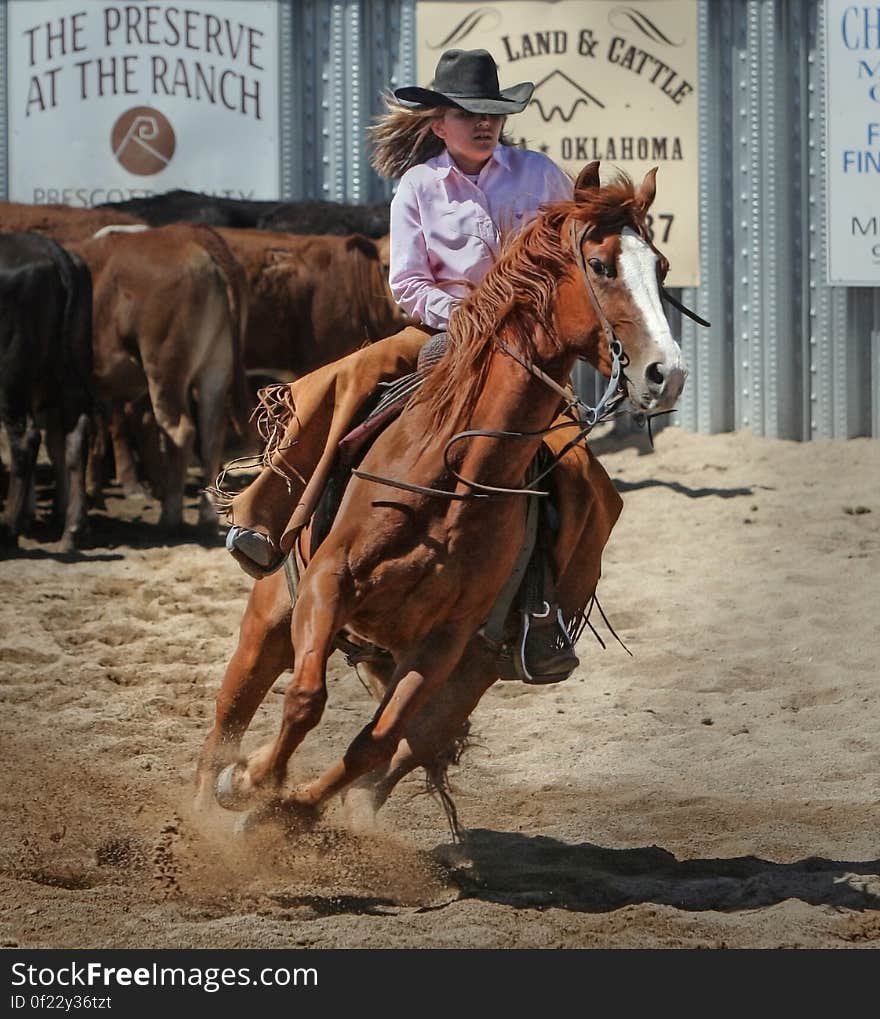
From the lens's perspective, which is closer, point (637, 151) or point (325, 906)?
point (325, 906)

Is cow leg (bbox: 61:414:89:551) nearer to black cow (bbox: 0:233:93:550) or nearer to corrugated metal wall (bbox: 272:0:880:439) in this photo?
black cow (bbox: 0:233:93:550)

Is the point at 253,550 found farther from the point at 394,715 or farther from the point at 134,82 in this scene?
the point at 134,82

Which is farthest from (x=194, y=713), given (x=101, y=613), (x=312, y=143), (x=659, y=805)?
(x=312, y=143)

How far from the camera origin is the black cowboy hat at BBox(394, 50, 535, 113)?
516 cm

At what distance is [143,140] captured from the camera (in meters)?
11.8

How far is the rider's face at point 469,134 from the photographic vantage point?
5203 millimetres

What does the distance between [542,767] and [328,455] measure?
2.16 m

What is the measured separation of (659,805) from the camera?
607 centimetres

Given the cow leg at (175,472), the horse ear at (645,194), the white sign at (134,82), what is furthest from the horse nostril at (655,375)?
the white sign at (134,82)

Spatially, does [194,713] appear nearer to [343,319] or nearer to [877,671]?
[877,671]

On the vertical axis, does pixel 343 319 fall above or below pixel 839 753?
above

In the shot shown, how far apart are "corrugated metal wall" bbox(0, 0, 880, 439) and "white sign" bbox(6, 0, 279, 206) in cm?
15

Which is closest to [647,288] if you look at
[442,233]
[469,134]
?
[442,233]
